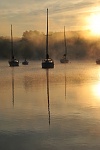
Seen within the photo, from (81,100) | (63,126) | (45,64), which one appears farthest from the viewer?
(45,64)

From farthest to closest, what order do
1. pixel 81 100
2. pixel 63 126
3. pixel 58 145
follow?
1. pixel 81 100
2. pixel 63 126
3. pixel 58 145

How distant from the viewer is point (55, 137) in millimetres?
14562

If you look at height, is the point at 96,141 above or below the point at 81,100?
above

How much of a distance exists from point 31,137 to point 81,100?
503 inches

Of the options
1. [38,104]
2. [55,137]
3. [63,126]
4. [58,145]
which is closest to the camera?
[58,145]

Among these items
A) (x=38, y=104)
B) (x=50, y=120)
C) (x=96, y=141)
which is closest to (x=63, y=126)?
(x=50, y=120)

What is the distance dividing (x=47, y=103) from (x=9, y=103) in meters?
2.62

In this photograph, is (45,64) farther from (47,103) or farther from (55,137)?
(55,137)

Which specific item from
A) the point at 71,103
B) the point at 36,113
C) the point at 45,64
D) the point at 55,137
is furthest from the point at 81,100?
the point at 45,64

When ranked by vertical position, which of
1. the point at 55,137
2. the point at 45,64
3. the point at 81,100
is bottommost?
the point at 45,64

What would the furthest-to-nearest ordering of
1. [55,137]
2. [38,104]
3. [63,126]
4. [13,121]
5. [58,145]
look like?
[38,104] → [13,121] → [63,126] → [55,137] → [58,145]

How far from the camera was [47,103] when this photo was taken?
25.2 meters

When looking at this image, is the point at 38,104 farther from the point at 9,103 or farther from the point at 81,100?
the point at 81,100

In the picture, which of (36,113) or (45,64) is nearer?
(36,113)
